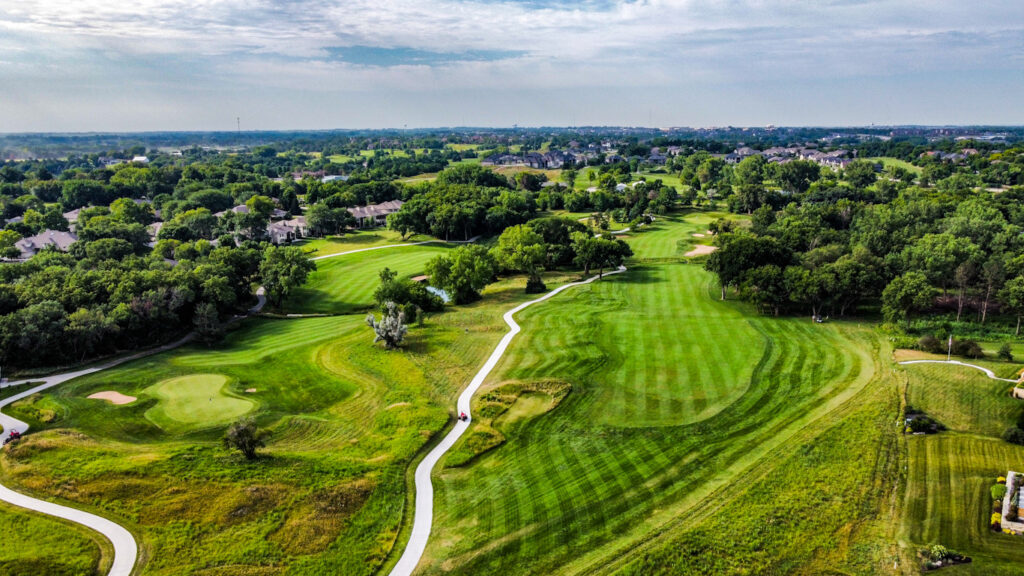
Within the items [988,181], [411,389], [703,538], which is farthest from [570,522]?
[988,181]

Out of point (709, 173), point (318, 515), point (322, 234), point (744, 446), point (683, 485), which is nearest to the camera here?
point (318, 515)

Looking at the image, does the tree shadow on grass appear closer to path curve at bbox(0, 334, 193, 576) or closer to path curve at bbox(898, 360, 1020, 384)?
path curve at bbox(898, 360, 1020, 384)

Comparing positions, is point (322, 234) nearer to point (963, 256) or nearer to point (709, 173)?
point (963, 256)

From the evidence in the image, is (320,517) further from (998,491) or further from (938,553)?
(998,491)

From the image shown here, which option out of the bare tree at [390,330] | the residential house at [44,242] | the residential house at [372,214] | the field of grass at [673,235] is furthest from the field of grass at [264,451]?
the residential house at [372,214]

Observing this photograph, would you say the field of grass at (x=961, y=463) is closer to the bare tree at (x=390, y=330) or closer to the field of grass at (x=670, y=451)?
the field of grass at (x=670, y=451)

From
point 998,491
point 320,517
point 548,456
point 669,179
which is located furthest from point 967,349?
point 669,179

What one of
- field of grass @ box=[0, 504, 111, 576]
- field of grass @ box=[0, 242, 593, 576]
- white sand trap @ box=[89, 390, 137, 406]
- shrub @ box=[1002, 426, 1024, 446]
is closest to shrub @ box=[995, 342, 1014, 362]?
shrub @ box=[1002, 426, 1024, 446]
